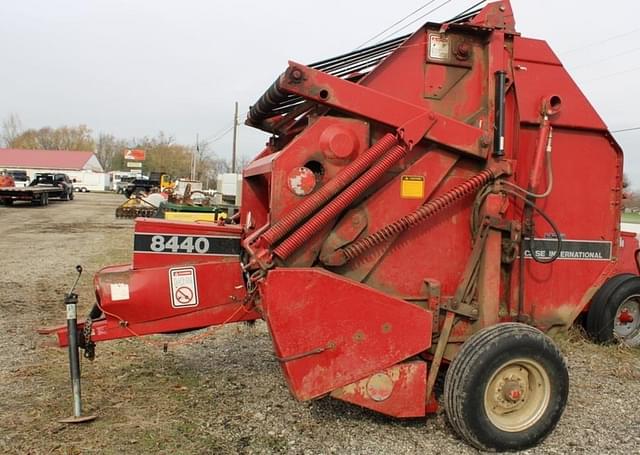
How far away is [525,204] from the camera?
3.81 metres

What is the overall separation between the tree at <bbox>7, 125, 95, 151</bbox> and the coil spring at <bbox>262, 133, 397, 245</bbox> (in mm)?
101896

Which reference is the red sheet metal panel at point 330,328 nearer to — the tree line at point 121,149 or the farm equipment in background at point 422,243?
the farm equipment in background at point 422,243

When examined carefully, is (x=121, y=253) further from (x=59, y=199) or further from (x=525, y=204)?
(x=59, y=199)

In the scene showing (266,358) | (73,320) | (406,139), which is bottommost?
(266,358)

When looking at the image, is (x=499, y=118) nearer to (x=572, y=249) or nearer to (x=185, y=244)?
(x=572, y=249)

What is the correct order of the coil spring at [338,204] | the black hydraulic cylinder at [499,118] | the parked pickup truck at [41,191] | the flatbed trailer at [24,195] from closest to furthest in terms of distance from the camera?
the coil spring at [338,204]
the black hydraulic cylinder at [499,118]
the flatbed trailer at [24,195]
the parked pickup truck at [41,191]

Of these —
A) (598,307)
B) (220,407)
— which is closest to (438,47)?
(220,407)

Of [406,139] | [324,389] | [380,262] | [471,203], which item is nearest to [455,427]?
[324,389]

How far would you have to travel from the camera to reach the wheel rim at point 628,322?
551 cm

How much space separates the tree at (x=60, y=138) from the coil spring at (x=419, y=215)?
334 ft

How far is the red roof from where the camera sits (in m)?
74.7

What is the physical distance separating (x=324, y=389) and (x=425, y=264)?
3.61ft

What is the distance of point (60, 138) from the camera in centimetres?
9575

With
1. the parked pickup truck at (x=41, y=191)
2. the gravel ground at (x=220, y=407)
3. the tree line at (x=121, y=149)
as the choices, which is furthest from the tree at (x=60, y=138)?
the gravel ground at (x=220, y=407)
